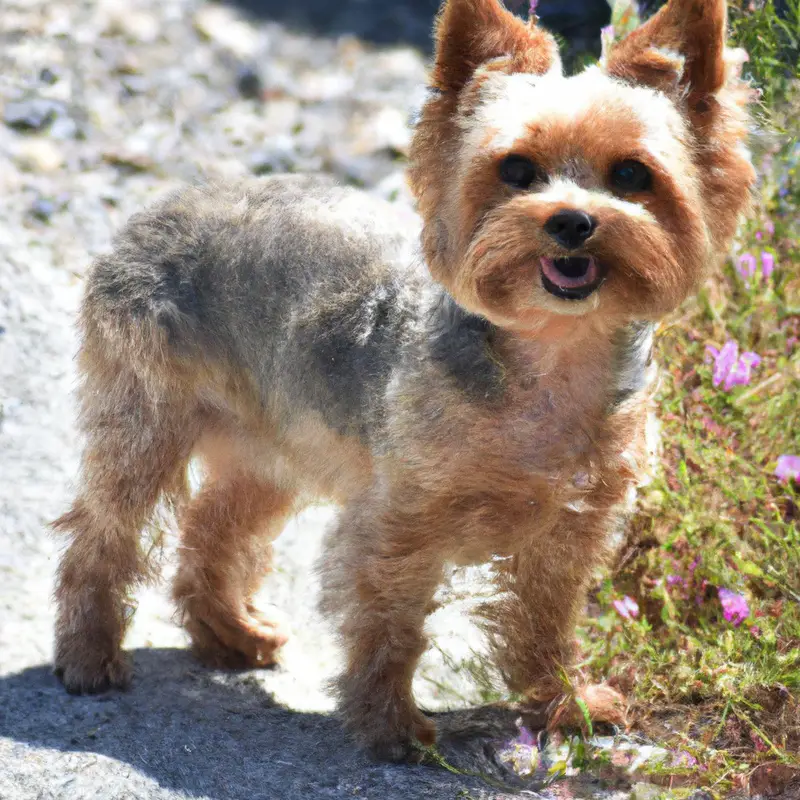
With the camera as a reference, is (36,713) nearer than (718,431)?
Yes

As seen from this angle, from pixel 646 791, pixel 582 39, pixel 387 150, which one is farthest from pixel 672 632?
pixel 387 150

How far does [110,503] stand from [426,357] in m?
1.51

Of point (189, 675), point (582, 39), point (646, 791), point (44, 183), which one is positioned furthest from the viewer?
point (44, 183)

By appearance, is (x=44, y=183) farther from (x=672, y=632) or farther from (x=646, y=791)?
(x=646, y=791)

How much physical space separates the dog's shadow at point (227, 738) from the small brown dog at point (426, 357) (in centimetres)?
14

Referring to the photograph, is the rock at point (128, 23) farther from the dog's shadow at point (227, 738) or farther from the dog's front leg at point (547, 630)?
the dog's front leg at point (547, 630)

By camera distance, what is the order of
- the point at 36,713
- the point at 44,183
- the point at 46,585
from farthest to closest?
the point at 44,183, the point at 46,585, the point at 36,713

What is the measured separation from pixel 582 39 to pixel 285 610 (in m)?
3.63

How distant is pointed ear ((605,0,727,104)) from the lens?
139 inches

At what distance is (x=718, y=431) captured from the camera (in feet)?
16.5

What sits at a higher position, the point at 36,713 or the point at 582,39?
the point at 582,39

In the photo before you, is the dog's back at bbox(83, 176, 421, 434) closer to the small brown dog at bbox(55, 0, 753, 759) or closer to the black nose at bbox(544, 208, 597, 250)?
the small brown dog at bbox(55, 0, 753, 759)

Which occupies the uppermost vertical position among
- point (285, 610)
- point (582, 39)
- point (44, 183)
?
point (582, 39)

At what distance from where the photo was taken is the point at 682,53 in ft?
11.7
